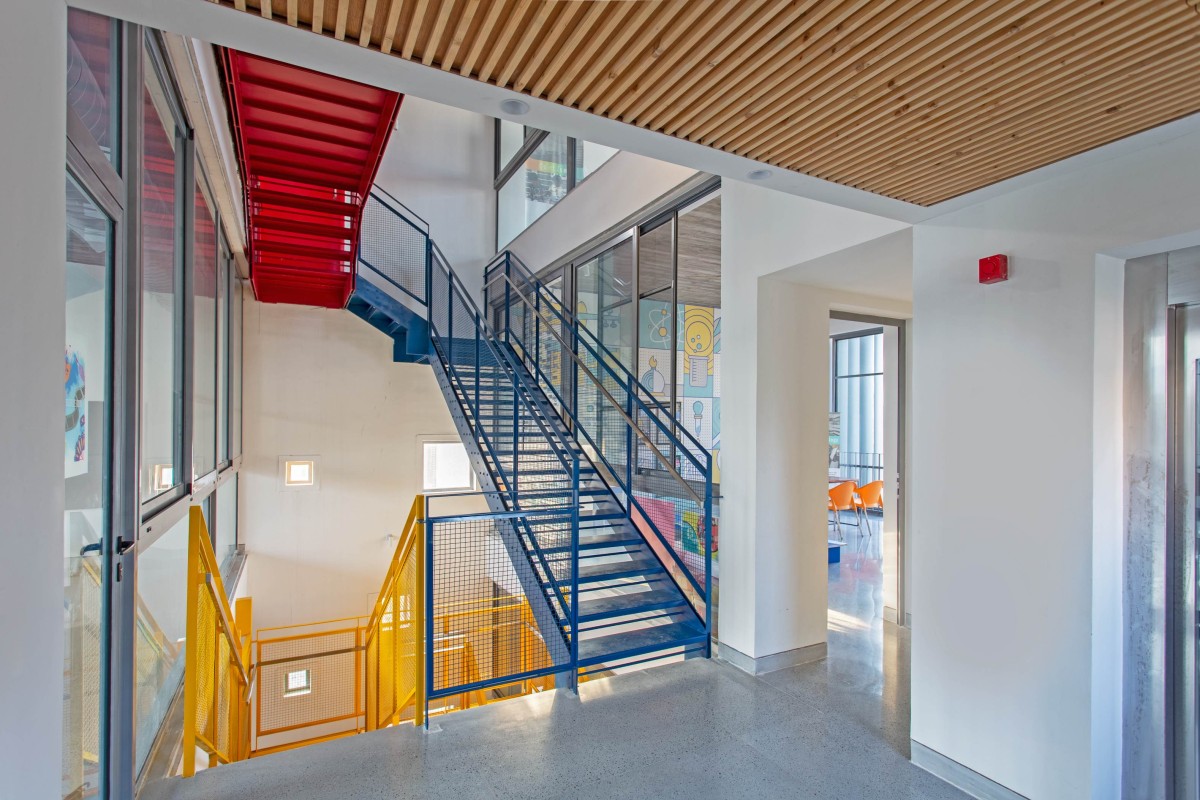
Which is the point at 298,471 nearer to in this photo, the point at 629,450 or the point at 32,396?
the point at 629,450

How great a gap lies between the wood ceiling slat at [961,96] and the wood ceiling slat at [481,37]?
1.05 metres

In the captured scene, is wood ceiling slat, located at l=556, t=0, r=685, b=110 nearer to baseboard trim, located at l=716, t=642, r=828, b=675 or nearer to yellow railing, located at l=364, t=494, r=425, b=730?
yellow railing, located at l=364, t=494, r=425, b=730

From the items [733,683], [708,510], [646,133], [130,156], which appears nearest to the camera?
[646,133]

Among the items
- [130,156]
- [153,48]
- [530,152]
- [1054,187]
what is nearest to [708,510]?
[1054,187]

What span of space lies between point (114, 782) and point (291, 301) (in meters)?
4.84

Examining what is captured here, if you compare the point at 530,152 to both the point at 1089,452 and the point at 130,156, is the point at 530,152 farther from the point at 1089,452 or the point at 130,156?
the point at 1089,452

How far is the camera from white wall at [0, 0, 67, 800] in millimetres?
1038

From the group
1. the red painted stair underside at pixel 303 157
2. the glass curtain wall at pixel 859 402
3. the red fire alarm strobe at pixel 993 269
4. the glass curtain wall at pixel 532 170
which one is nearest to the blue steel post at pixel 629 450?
the glass curtain wall at pixel 532 170

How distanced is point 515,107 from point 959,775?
327cm

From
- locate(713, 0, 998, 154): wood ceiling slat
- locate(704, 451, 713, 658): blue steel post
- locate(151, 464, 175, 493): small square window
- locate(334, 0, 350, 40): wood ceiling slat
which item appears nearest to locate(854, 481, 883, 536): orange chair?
locate(704, 451, 713, 658): blue steel post

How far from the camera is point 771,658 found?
4.03 metres

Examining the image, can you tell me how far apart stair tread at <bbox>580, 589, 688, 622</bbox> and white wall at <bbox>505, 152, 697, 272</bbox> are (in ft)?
10.1

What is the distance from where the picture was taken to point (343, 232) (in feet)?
14.6

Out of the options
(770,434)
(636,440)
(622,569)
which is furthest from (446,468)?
(770,434)
